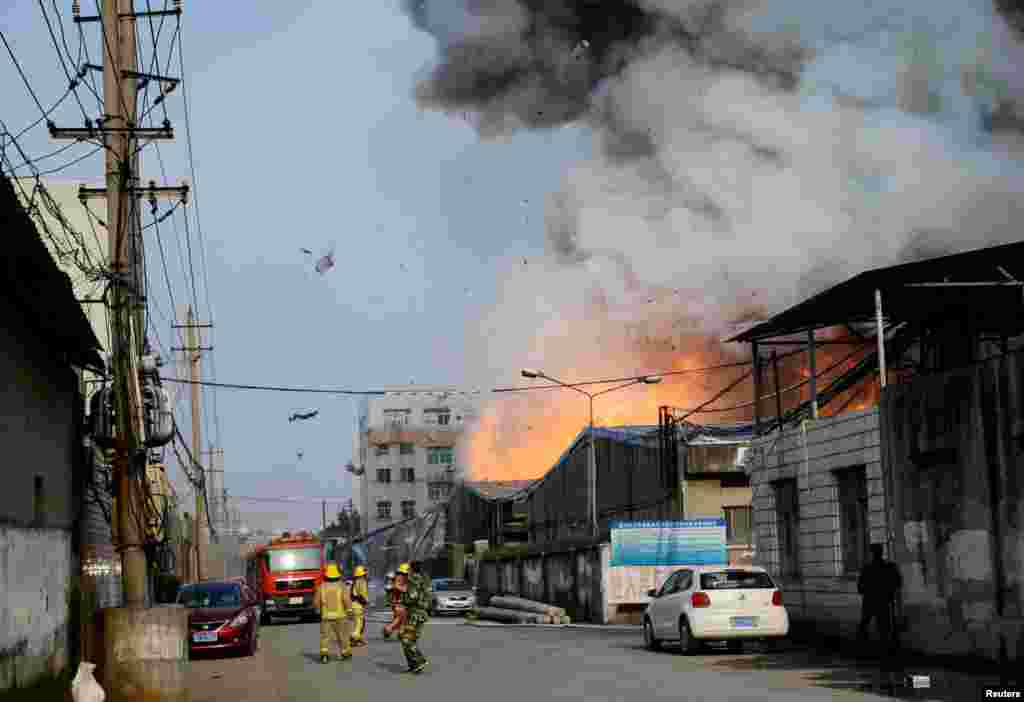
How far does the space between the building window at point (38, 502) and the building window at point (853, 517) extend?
15317 millimetres

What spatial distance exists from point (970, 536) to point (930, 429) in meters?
2.17

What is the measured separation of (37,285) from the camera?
706 inches

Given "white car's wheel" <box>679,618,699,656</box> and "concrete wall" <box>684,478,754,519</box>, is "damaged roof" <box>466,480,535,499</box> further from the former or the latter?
"white car's wheel" <box>679,618,699,656</box>

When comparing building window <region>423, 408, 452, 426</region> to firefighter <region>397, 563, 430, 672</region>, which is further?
building window <region>423, 408, 452, 426</region>

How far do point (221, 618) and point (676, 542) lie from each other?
61.5ft

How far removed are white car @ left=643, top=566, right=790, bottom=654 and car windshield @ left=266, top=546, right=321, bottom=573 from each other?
1094 inches

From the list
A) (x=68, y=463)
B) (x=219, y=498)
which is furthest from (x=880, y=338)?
(x=219, y=498)

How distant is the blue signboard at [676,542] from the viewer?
4491cm

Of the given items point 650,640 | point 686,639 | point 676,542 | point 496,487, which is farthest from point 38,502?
point 496,487

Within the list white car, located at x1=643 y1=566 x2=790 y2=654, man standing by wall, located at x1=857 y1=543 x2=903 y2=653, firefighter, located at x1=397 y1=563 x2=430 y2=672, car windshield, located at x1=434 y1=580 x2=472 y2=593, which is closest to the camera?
firefighter, located at x1=397 y1=563 x2=430 y2=672

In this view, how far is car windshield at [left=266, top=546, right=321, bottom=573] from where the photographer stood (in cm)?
5156

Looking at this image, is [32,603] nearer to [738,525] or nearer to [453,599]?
[738,525]

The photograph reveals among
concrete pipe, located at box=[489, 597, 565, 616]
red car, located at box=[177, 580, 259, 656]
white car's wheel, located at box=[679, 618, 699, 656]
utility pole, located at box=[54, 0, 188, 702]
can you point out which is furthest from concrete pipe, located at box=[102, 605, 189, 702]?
concrete pipe, located at box=[489, 597, 565, 616]

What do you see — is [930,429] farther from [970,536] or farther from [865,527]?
[865,527]
